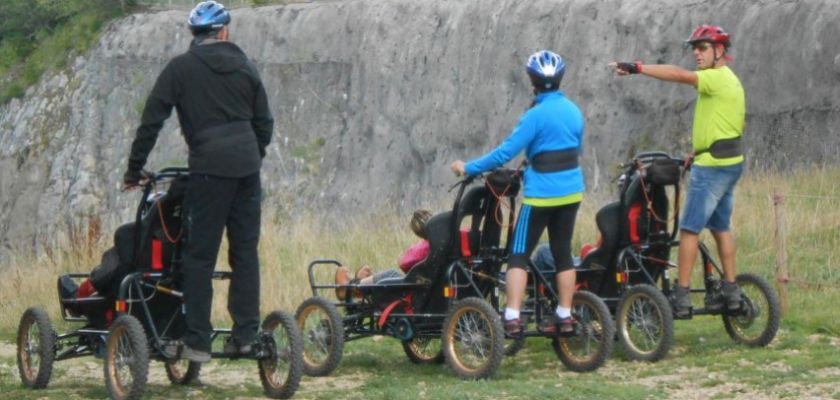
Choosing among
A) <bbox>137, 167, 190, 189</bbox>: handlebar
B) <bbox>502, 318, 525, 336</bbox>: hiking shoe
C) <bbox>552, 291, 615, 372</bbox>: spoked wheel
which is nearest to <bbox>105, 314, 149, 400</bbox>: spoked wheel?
<bbox>137, 167, 190, 189</bbox>: handlebar

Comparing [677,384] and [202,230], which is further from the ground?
[202,230]

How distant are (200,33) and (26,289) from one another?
8.79 m

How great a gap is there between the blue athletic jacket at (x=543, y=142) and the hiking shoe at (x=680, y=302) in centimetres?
125

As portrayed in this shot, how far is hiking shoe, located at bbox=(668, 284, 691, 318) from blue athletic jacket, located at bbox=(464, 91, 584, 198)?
125 centimetres

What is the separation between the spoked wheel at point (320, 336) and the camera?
446 inches

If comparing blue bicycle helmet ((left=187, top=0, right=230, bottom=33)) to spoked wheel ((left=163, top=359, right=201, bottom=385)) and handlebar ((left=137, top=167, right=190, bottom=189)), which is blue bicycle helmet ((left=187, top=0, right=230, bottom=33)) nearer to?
handlebar ((left=137, top=167, right=190, bottom=189))

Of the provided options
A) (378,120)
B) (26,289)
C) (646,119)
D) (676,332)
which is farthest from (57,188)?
(676,332)

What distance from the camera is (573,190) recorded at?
10.9 m

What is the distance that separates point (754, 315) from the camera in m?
11.8

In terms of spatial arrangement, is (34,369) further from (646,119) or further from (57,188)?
(57,188)

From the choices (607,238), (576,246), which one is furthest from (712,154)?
(576,246)

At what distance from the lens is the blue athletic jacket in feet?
35.4

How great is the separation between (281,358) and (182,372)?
4.93 ft

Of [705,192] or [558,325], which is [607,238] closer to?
[705,192]
